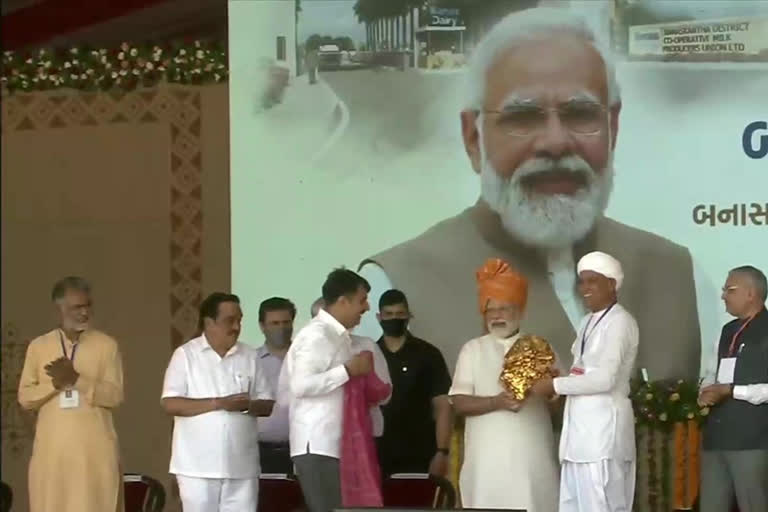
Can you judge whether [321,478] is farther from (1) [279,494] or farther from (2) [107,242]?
(2) [107,242]

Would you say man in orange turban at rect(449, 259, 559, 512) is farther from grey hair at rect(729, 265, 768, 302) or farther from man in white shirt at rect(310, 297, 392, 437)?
grey hair at rect(729, 265, 768, 302)

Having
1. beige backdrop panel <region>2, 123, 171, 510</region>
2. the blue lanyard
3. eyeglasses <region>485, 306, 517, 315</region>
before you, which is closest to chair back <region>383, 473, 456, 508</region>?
eyeglasses <region>485, 306, 517, 315</region>

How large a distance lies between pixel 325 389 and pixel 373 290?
7.53 feet

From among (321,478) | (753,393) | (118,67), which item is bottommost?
(321,478)

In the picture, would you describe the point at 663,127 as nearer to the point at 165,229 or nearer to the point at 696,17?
the point at 696,17

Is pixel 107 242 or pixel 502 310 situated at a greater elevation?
pixel 107 242

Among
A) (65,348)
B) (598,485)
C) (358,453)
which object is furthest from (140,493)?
(598,485)

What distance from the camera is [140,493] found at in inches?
336

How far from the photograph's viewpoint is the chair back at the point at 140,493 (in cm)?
838

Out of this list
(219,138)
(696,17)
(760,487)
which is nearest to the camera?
(760,487)

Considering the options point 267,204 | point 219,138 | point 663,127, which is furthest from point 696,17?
point 219,138

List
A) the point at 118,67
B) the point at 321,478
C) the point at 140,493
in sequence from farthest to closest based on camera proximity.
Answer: the point at 118,67, the point at 140,493, the point at 321,478

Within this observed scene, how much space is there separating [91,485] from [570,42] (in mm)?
3493

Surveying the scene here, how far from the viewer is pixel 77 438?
766 cm
